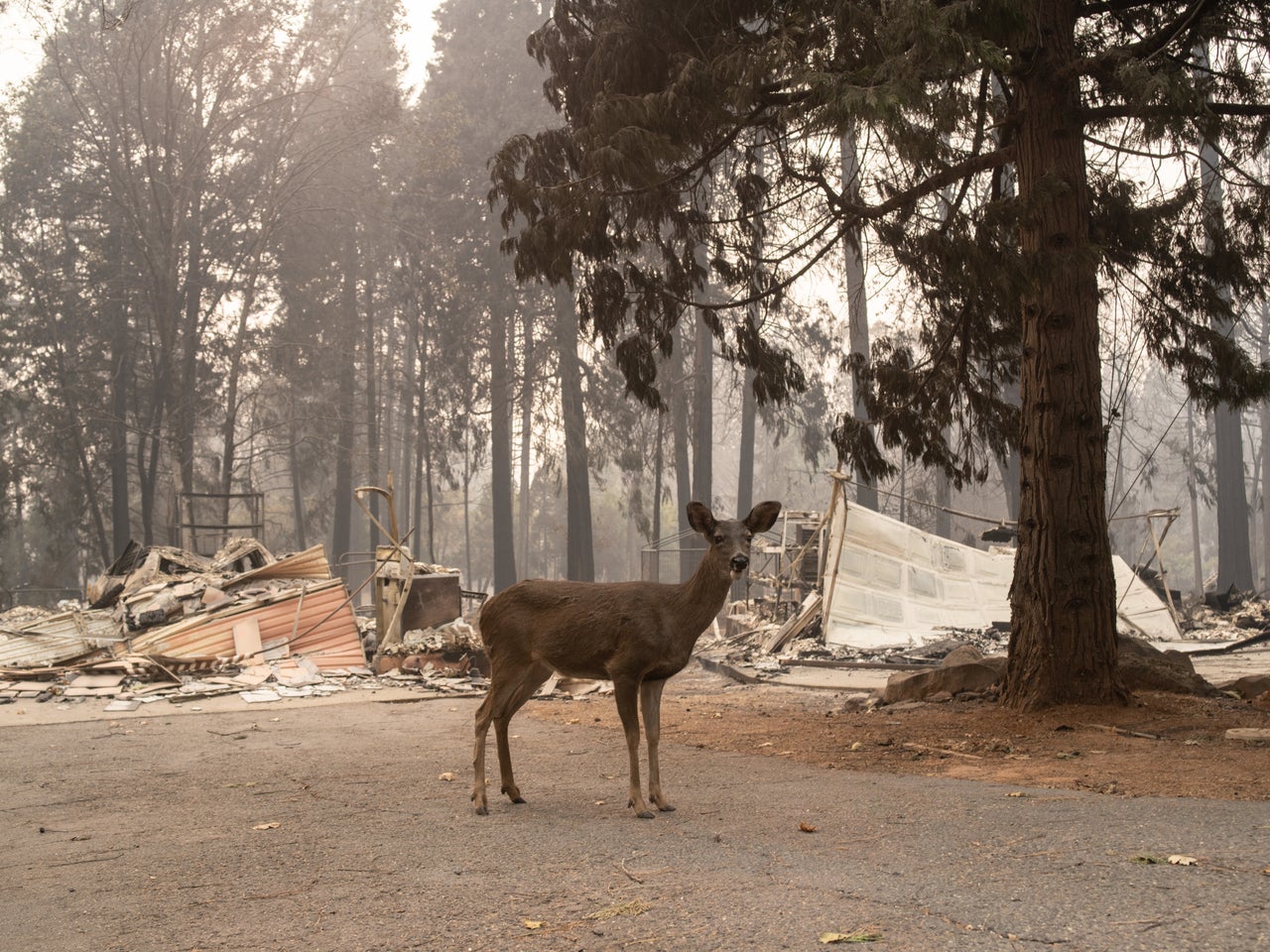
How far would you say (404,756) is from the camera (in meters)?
8.74

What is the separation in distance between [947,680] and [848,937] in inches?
318

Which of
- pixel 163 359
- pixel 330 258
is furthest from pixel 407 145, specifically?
pixel 163 359

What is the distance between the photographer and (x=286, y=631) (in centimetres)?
1585

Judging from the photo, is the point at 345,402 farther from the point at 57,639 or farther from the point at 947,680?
the point at 947,680

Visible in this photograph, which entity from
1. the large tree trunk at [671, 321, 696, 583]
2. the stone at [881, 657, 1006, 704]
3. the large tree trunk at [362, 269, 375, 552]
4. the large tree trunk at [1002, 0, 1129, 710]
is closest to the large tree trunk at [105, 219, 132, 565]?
the large tree trunk at [362, 269, 375, 552]

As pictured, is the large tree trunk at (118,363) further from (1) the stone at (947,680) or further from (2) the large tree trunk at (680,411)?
(1) the stone at (947,680)

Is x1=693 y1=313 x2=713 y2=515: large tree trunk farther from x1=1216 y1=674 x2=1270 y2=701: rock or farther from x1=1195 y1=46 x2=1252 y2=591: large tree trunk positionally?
x1=1216 y1=674 x2=1270 y2=701: rock

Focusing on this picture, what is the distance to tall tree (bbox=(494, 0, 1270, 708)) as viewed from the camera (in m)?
8.62

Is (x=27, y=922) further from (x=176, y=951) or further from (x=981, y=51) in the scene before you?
(x=981, y=51)

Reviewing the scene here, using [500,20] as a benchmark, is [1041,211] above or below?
below

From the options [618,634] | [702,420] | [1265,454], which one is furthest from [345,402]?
[1265,454]

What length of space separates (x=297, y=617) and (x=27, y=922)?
11738 mm

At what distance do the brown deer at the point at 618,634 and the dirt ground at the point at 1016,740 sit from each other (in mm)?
2328

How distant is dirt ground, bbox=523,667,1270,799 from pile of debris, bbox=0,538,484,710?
142 inches
